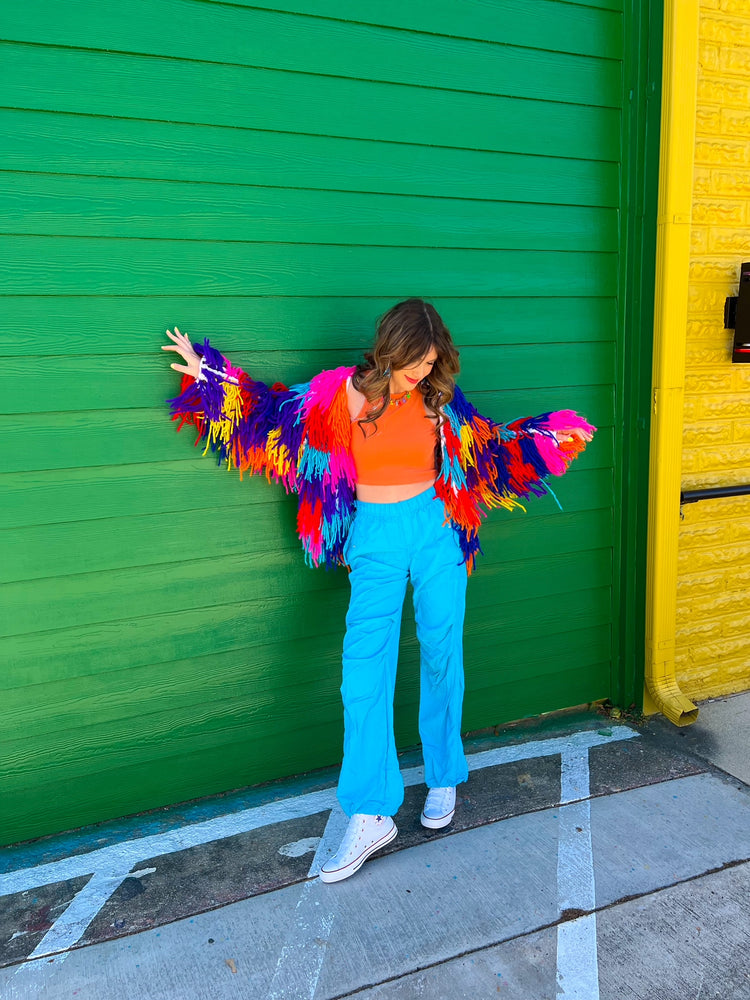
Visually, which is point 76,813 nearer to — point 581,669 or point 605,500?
point 581,669

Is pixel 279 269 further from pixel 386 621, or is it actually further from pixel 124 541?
pixel 386 621

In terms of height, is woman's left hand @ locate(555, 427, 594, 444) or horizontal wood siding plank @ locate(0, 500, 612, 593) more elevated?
woman's left hand @ locate(555, 427, 594, 444)

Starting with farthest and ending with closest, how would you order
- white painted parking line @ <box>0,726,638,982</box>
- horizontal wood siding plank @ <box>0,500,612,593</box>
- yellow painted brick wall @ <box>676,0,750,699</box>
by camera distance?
yellow painted brick wall @ <box>676,0,750,699</box> → horizontal wood siding plank @ <box>0,500,612,593</box> → white painted parking line @ <box>0,726,638,982</box>

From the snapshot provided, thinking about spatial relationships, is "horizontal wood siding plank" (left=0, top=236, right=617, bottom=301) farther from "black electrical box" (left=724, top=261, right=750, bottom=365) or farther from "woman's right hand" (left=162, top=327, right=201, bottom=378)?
"black electrical box" (left=724, top=261, right=750, bottom=365)

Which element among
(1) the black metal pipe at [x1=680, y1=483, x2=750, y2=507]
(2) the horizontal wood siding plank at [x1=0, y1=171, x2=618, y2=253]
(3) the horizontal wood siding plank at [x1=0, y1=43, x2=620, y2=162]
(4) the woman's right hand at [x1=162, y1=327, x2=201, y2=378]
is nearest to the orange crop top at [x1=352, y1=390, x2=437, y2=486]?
(4) the woman's right hand at [x1=162, y1=327, x2=201, y2=378]

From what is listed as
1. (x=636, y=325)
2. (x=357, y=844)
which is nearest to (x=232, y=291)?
(x=636, y=325)

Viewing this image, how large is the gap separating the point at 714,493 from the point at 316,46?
2.39 m

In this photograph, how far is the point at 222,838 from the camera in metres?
2.52

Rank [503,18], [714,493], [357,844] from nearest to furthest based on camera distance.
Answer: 1. [357,844]
2. [503,18]
3. [714,493]

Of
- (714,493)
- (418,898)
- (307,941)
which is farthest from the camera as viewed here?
(714,493)

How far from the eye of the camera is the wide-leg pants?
238 centimetres

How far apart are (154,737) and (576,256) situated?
7.81ft

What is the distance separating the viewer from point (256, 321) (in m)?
2.55

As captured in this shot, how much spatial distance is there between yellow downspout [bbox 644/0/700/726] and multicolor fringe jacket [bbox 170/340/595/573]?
854 millimetres
